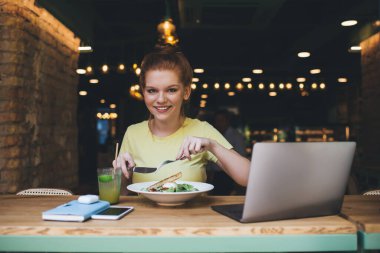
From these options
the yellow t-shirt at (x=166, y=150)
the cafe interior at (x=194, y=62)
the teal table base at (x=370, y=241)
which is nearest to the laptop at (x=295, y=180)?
the teal table base at (x=370, y=241)

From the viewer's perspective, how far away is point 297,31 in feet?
21.2

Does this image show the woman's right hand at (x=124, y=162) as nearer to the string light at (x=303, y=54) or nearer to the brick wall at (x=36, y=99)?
the brick wall at (x=36, y=99)

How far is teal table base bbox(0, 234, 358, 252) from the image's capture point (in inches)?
39.2

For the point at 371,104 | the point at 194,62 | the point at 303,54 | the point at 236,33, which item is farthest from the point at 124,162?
the point at 194,62

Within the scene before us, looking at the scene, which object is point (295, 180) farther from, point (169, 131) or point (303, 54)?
point (303, 54)

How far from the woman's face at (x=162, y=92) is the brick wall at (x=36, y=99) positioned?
166 cm

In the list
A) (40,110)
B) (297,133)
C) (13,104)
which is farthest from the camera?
(297,133)

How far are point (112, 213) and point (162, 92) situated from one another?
2.33ft

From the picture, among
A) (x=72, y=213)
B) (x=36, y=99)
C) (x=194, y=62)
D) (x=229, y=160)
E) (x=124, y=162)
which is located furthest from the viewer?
(x=194, y=62)

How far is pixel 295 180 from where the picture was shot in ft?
3.48

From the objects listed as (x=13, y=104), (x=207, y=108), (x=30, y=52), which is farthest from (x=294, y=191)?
(x=207, y=108)

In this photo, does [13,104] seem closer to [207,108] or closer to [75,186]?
[75,186]

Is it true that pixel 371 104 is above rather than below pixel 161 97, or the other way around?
above

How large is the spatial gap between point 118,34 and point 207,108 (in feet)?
21.7
